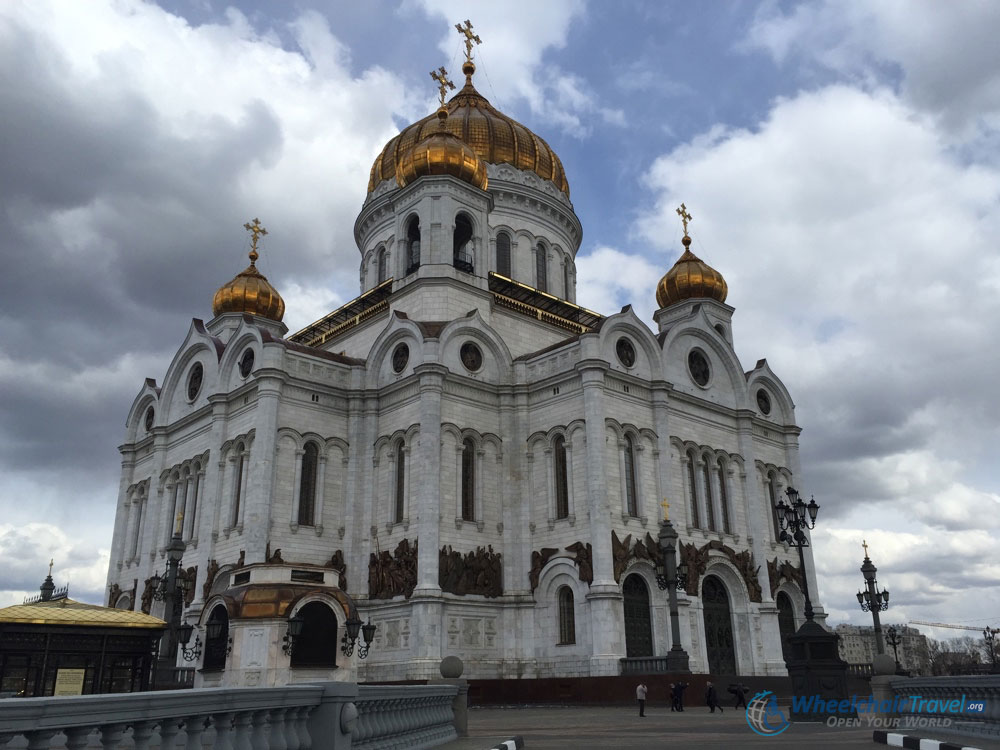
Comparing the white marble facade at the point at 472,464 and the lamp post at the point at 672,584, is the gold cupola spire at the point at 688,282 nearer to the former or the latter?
the white marble facade at the point at 472,464

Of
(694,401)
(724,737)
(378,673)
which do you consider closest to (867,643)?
(694,401)

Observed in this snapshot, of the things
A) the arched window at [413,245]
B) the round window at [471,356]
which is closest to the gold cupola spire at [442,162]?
the arched window at [413,245]

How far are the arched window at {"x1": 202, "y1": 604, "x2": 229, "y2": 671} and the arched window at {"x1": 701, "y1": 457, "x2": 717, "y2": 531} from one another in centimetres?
1654

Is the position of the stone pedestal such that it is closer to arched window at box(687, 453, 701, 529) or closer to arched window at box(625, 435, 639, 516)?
arched window at box(625, 435, 639, 516)

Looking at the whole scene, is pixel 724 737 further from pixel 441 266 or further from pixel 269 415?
pixel 441 266

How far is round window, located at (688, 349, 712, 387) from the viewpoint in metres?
32.8

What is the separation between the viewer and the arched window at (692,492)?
29.7m

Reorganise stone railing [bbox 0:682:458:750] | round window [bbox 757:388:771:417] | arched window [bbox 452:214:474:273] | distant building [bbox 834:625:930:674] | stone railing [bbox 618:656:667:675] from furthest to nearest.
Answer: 1. distant building [bbox 834:625:930:674]
2. round window [bbox 757:388:771:417]
3. arched window [bbox 452:214:474:273]
4. stone railing [bbox 618:656:667:675]
5. stone railing [bbox 0:682:458:750]

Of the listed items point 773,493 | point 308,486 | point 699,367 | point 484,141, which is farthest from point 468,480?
point 484,141

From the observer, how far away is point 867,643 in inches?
4471

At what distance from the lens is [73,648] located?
61.9 ft

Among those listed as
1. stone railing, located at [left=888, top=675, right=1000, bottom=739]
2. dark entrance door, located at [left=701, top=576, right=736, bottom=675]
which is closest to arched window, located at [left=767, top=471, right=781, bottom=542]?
dark entrance door, located at [left=701, top=576, right=736, bottom=675]

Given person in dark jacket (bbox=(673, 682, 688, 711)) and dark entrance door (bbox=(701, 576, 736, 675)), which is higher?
dark entrance door (bbox=(701, 576, 736, 675))

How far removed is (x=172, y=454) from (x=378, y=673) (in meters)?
13.1
